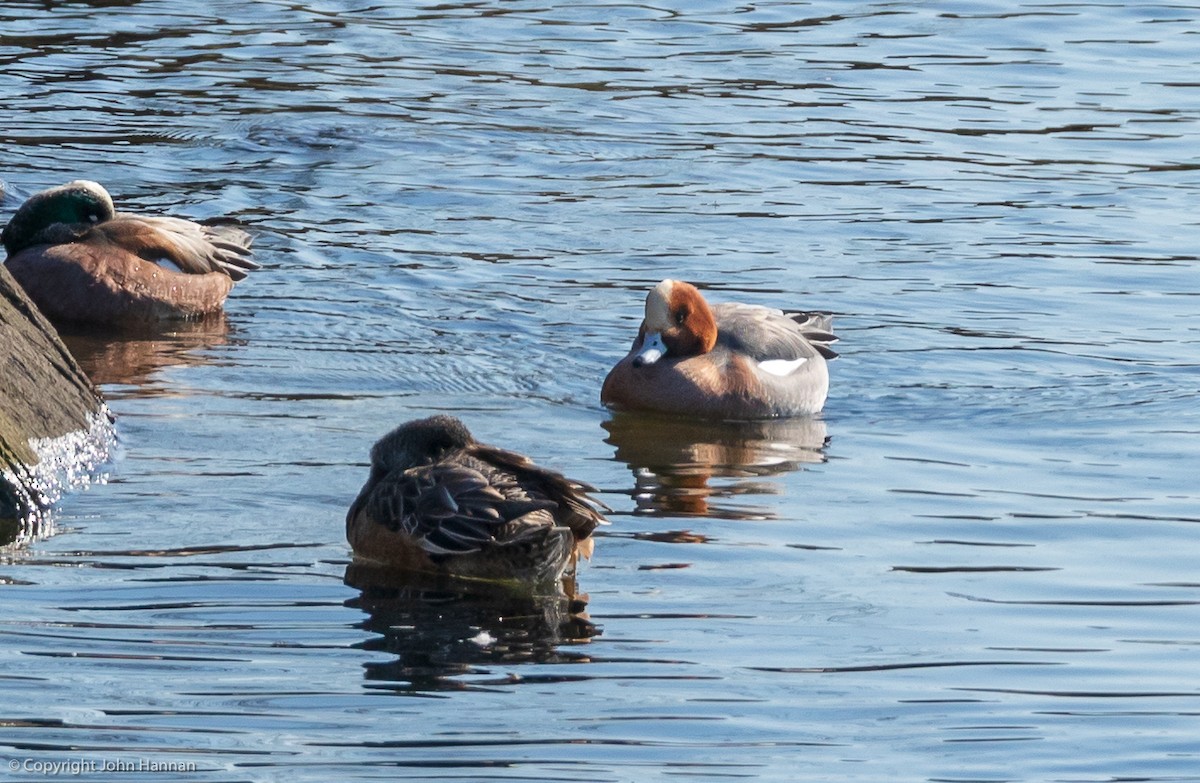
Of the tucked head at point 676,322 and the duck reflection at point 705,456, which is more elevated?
the tucked head at point 676,322

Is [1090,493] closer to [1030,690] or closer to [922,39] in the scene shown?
[1030,690]

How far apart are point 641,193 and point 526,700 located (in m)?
9.23

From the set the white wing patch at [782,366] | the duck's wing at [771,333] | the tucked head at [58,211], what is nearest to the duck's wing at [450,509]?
the white wing patch at [782,366]

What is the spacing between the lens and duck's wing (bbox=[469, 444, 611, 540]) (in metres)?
7.30

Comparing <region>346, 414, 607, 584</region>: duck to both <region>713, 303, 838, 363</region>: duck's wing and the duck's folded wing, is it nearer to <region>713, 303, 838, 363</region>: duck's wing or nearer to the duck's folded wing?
the duck's folded wing

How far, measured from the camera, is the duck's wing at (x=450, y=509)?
7.18 metres

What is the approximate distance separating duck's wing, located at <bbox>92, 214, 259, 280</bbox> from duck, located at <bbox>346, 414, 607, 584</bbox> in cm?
504

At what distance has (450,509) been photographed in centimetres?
727

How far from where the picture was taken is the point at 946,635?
679cm

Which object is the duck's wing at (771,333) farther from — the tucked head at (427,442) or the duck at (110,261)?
the tucked head at (427,442)

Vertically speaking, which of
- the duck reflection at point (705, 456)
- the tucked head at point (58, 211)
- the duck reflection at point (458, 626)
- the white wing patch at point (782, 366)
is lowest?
the duck reflection at point (705, 456)

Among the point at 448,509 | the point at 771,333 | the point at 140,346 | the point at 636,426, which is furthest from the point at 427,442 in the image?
the point at 140,346

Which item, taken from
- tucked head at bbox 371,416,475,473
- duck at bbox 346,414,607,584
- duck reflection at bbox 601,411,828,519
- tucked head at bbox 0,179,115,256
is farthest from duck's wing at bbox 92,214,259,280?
duck at bbox 346,414,607,584

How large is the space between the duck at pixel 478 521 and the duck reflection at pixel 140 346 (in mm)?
3256
